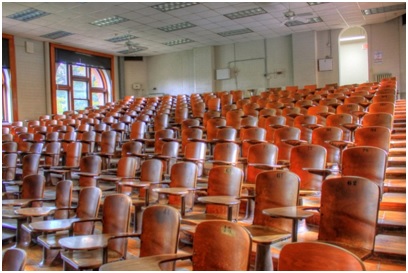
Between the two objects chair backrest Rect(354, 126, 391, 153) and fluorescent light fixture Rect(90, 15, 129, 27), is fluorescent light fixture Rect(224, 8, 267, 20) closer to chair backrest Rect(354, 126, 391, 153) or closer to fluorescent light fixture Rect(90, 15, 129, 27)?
fluorescent light fixture Rect(90, 15, 129, 27)

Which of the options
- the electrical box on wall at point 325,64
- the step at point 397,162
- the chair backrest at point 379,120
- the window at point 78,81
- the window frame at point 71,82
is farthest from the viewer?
the window at point 78,81

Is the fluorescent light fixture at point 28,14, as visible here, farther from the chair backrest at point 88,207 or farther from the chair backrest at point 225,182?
the chair backrest at point 225,182

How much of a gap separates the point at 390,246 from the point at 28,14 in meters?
9.41

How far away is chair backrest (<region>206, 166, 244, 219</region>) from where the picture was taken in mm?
3285

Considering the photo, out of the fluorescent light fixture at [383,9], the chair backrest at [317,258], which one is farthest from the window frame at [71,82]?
the chair backrest at [317,258]

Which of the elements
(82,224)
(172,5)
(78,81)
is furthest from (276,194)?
(78,81)

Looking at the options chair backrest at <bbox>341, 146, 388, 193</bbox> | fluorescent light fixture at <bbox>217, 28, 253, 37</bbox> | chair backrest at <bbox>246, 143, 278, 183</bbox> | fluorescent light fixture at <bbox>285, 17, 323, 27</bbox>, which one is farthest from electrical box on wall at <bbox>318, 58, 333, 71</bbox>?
chair backrest at <bbox>341, 146, 388, 193</bbox>

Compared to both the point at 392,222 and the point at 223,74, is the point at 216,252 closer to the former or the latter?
the point at 392,222

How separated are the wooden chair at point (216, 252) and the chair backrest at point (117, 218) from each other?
2.54 ft

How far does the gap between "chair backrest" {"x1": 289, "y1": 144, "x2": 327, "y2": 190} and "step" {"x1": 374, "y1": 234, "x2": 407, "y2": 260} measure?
2.40ft

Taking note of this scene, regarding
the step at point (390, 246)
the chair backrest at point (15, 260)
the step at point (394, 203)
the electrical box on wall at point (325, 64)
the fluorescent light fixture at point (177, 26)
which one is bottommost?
the step at point (390, 246)

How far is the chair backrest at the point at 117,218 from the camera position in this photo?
300 centimetres

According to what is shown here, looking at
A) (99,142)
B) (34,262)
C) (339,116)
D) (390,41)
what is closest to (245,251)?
(34,262)

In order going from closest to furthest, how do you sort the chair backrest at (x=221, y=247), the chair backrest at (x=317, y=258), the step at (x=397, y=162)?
1. the chair backrest at (x=317, y=258)
2. the chair backrest at (x=221, y=247)
3. the step at (x=397, y=162)
